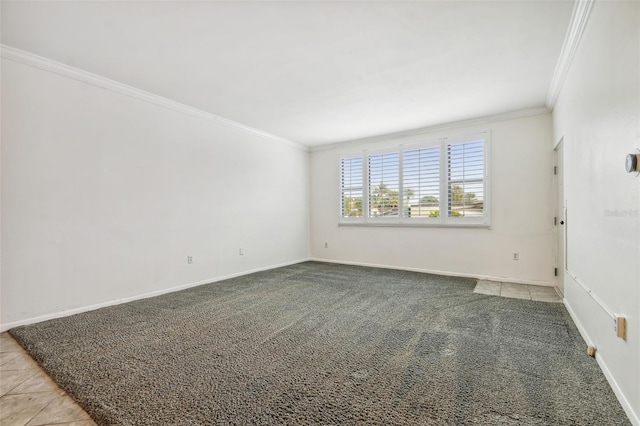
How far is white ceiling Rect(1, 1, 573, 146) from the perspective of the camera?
2.18 metres

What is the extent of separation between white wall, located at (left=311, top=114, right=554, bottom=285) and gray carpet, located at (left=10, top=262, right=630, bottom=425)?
1155mm

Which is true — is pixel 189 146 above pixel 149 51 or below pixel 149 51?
below

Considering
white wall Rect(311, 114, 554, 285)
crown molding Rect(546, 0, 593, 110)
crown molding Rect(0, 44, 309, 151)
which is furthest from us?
white wall Rect(311, 114, 554, 285)

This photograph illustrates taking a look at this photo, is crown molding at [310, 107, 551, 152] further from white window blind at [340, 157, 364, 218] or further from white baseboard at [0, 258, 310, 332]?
white baseboard at [0, 258, 310, 332]

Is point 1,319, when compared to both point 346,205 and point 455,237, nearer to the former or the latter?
point 346,205

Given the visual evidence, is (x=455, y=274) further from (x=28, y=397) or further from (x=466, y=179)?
(x=28, y=397)

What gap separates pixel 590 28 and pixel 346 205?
175 inches

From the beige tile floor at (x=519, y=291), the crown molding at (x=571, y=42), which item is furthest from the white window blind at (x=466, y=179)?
the crown molding at (x=571, y=42)

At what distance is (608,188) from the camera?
184 cm

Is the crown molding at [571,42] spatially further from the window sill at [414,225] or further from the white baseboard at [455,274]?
the white baseboard at [455,274]

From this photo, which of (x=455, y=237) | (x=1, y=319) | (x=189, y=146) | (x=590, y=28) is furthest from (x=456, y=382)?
(x=189, y=146)

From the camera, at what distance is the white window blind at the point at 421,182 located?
503cm

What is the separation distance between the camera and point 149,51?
8.89 feet

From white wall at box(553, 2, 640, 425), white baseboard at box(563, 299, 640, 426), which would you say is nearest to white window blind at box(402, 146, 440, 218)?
white wall at box(553, 2, 640, 425)
